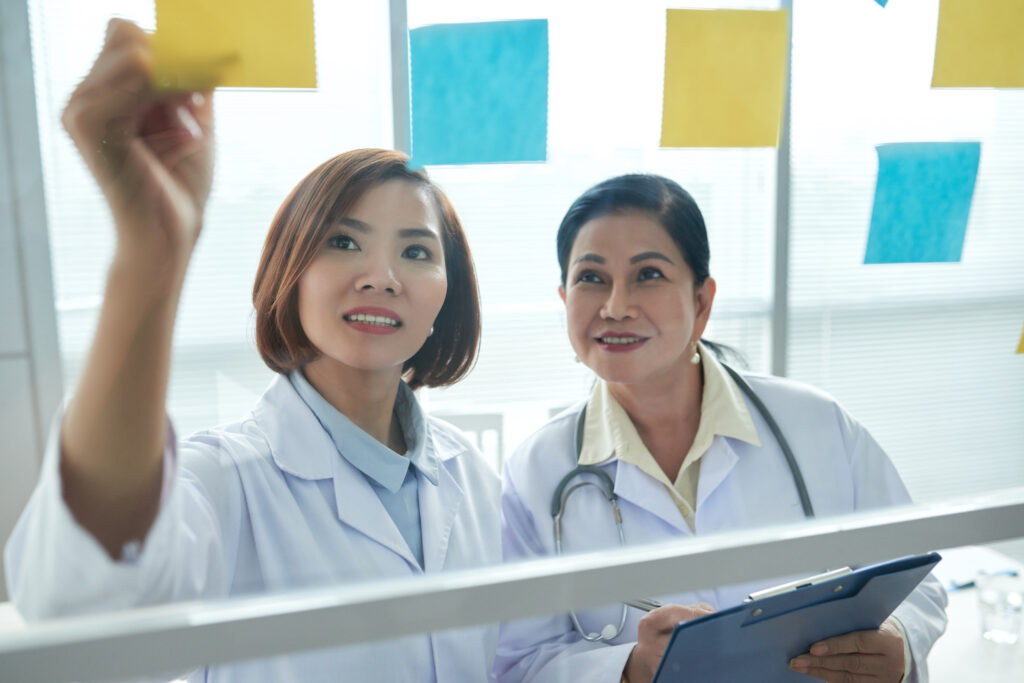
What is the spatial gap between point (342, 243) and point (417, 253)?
0.06 m

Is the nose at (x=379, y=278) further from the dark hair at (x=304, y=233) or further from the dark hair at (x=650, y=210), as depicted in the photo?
the dark hair at (x=650, y=210)

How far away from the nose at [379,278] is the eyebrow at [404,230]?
23 millimetres

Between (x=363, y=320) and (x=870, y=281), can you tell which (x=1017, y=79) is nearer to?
(x=870, y=281)

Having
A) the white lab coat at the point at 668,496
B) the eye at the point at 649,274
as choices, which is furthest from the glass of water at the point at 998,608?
the eye at the point at 649,274

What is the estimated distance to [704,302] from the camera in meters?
0.66

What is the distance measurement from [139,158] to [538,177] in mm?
288

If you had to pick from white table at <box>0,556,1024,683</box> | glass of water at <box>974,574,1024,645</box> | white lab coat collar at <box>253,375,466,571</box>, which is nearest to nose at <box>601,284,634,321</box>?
white lab coat collar at <box>253,375,466,571</box>

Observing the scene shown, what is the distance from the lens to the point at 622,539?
25.2 inches

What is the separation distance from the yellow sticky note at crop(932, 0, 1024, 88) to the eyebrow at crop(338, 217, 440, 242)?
50 cm

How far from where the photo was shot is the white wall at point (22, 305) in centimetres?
45

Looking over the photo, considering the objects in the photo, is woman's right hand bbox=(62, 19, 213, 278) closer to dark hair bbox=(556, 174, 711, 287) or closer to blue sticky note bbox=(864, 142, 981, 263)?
dark hair bbox=(556, 174, 711, 287)

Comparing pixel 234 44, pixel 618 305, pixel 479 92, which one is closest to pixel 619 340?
pixel 618 305

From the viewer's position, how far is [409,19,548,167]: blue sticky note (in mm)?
542

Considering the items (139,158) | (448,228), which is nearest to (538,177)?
(448,228)
